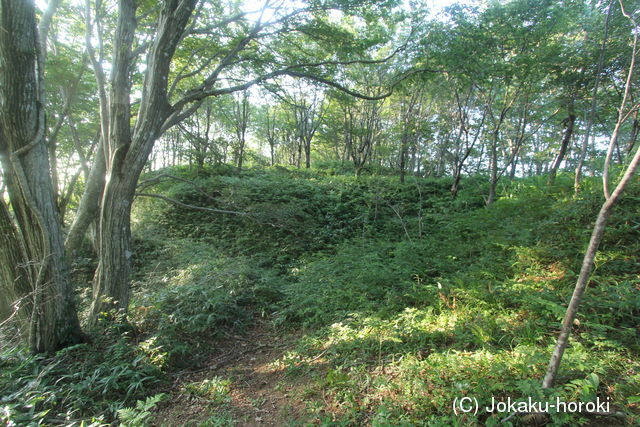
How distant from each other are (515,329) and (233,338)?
3813 mm

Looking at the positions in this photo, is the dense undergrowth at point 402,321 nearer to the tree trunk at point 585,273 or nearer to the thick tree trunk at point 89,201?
the tree trunk at point 585,273

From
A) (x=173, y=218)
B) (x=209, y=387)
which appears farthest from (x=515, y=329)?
(x=173, y=218)

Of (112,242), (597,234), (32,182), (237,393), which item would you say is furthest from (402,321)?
(32,182)

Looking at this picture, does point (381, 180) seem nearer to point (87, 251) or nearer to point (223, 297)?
point (223, 297)

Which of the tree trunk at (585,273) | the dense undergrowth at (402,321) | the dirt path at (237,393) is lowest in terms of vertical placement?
the dirt path at (237,393)

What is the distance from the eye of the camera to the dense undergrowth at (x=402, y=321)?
2.45 metres

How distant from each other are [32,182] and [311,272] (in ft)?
15.0

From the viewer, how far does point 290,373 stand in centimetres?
340

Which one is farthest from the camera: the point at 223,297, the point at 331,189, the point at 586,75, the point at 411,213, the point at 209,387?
the point at 331,189

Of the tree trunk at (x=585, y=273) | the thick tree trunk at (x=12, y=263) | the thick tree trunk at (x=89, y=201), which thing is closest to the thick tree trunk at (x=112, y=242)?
the thick tree trunk at (x=12, y=263)

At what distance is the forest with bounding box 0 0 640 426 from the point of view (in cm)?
254

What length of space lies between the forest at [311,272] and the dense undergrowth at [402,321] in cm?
3

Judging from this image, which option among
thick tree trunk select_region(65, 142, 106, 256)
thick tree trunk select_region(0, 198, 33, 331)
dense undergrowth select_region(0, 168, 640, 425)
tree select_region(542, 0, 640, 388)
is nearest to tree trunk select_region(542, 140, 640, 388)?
tree select_region(542, 0, 640, 388)

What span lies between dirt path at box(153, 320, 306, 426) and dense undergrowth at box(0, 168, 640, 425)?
212mm
